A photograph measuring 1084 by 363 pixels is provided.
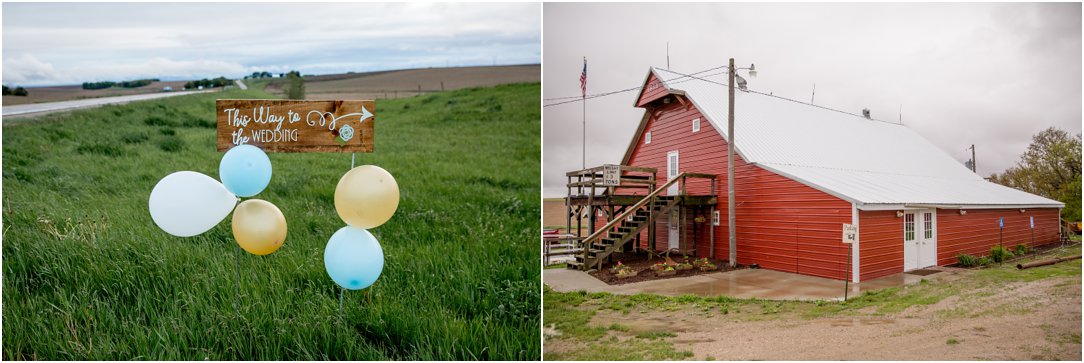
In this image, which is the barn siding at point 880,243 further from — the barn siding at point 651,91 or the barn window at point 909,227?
the barn siding at point 651,91

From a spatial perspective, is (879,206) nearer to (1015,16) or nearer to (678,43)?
(1015,16)

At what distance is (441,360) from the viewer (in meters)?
3.32

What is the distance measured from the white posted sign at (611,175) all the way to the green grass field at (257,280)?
138cm

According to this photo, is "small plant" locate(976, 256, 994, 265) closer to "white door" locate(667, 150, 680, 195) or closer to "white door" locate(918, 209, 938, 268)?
"white door" locate(918, 209, 938, 268)

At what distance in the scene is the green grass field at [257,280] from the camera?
3.41 meters

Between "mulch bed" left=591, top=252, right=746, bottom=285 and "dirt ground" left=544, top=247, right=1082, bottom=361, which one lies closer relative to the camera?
"dirt ground" left=544, top=247, right=1082, bottom=361

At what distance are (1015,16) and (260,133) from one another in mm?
6420

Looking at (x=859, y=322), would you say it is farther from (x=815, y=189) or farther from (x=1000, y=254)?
(x=1000, y=254)

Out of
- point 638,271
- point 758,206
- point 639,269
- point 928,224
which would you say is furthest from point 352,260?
point 928,224

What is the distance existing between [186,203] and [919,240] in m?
8.03

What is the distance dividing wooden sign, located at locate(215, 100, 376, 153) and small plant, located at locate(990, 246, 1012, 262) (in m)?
7.16

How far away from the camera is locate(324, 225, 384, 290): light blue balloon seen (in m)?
3.50

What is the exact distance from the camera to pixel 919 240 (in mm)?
7410

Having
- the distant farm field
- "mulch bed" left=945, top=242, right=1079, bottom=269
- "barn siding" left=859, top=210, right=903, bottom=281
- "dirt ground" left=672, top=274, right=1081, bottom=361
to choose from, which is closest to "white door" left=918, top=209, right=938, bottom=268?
"barn siding" left=859, top=210, right=903, bottom=281
